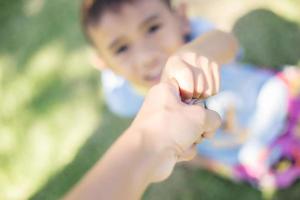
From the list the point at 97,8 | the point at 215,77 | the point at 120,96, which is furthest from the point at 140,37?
the point at 215,77

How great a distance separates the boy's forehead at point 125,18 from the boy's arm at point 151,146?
20.1 inches

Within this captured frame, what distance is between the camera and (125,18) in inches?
47.7

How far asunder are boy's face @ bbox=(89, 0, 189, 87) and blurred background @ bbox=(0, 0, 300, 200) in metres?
0.22

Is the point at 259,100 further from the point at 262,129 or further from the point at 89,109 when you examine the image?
the point at 89,109

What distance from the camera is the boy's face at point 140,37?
1213 millimetres

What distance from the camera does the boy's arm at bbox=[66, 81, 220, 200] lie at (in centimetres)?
68

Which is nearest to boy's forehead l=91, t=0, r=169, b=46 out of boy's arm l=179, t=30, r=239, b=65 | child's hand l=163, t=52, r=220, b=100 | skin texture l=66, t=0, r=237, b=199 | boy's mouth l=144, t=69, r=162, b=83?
boy's mouth l=144, t=69, r=162, b=83

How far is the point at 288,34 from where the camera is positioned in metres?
1.42

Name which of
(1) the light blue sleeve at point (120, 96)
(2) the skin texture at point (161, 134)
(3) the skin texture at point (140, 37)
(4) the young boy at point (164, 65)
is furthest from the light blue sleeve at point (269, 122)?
(2) the skin texture at point (161, 134)

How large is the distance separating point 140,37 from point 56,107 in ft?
1.40

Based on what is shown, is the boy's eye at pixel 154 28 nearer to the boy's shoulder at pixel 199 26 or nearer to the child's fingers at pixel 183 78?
the boy's shoulder at pixel 199 26

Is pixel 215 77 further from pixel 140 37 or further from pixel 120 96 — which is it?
pixel 120 96

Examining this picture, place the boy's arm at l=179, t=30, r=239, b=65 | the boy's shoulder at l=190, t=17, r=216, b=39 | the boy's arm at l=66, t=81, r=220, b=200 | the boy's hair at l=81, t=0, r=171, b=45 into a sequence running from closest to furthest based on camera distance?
1. the boy's arm at l=66, t=81, r=220, b=200
2. the boy's arm at l=179, t=30, r=239, b=65
3. the boy's hair at l=81, t=0, r=171, b=45
4. the boy's shoulder at l=190, t=17, r=216, b=39

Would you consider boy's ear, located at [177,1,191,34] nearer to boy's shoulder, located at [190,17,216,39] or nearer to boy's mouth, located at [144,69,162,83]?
boy's shoulder, located at [190,17,216,39]
